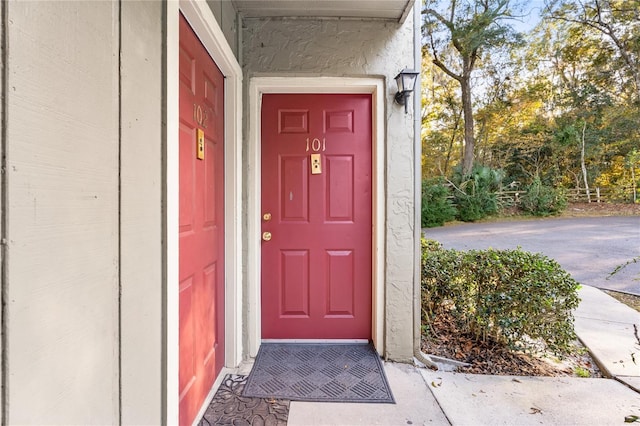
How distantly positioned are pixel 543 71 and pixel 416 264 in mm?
14462

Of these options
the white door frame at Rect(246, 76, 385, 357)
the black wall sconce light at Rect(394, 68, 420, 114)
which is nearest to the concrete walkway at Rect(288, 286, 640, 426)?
the white door frame at Rect(246, 76, 385, 357)

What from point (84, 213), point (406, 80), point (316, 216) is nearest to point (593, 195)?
point (406, 80)

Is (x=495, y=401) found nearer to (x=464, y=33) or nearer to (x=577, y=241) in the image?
(x=577, y=241)

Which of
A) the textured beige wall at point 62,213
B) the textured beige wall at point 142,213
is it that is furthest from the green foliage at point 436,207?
the textured beige wall at point 62,213

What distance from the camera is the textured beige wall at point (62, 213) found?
0.53 meters

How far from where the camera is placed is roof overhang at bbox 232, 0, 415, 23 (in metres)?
1.87

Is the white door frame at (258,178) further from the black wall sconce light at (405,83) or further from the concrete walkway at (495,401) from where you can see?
the concrete walkway at (495,401)

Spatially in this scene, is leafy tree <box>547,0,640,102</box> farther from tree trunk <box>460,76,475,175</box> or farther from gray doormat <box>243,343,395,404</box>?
gray doormat <box>243,343,395,404</box>

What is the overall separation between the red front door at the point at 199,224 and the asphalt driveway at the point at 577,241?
4.06 m

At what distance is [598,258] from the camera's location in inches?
197

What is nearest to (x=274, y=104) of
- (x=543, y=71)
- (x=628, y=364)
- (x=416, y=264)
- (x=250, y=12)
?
(x=250, y=12)

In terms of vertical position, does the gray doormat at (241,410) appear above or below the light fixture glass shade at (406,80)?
below

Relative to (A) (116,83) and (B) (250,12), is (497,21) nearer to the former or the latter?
(B) (250,12)

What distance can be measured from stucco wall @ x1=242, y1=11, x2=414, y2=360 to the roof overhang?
41mm
